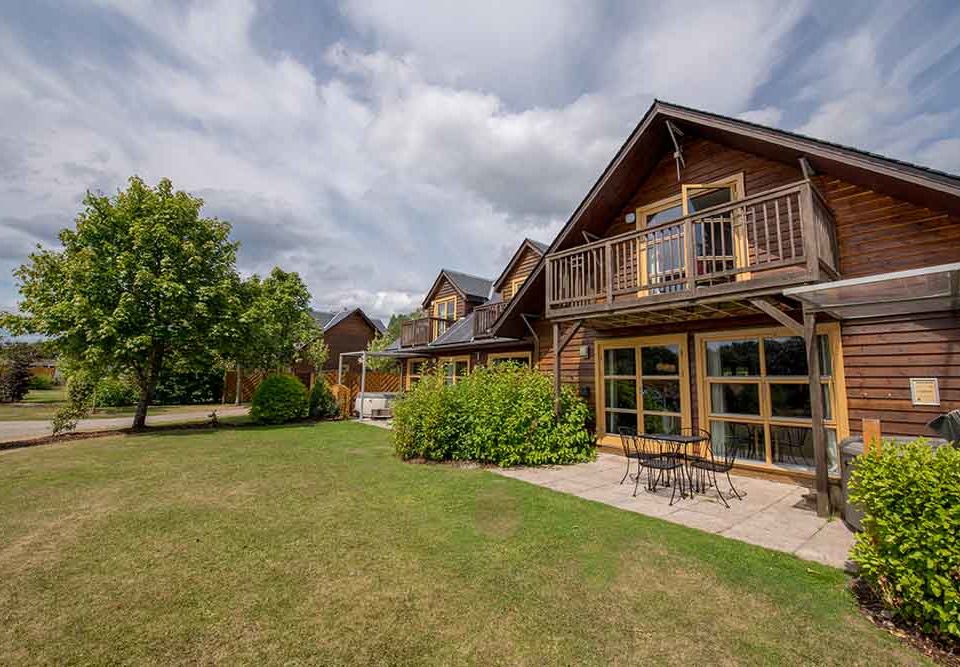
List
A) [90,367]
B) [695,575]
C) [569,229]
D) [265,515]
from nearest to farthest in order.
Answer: [695,575], [265,515], [569,229], [90,367]

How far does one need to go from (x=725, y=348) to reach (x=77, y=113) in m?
14.2

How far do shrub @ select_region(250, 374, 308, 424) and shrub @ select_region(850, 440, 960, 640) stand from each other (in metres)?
16.4

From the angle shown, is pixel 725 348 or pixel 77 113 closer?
pixel 725 348

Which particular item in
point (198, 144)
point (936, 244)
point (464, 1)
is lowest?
point (936, 244)

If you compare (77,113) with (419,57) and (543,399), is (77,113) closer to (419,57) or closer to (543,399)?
(419,57)

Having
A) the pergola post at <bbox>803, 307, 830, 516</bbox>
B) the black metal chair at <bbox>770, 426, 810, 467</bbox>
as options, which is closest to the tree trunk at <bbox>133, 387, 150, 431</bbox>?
the black metal chair at <bbox>770, 426, 810, 467</bbox>

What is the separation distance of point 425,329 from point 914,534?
1749 centimetres

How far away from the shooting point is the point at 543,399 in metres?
8.77

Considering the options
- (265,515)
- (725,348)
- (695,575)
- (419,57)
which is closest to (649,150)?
(725,348)

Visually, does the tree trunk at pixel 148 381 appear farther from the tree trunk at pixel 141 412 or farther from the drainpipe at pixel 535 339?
the drainpipe at pixel 535 339

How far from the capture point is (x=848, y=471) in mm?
5113

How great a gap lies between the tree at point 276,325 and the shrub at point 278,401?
1385 millimetres

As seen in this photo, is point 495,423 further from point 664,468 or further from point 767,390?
point 767,390

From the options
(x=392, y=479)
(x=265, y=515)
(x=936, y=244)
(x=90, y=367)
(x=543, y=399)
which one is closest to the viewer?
(x=265, y=515)
